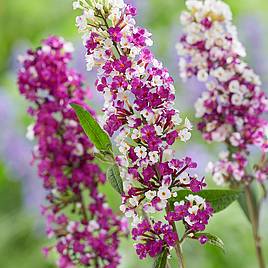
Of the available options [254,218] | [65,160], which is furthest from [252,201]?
[65,160]

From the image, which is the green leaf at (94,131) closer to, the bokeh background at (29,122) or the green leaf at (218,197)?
Result: the green leaf at (218,197)

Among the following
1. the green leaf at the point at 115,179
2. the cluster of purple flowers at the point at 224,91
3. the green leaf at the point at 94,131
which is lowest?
the green leaf at the point at 115,179

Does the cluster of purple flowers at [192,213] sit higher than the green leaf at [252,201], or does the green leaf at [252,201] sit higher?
the green leaf at [252,201]

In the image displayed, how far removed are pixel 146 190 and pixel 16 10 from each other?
2876mm

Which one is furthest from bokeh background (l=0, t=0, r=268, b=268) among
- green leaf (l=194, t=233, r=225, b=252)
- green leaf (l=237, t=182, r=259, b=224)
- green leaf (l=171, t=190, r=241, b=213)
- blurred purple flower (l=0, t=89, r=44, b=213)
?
green leaf (l=194, t=233, r=225, b=252)

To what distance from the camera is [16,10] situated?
3.60 m

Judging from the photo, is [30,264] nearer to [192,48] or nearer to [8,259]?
[8,259]

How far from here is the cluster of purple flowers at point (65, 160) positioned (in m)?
1.08

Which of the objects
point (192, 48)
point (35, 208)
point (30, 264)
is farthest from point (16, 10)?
point (192, 48)

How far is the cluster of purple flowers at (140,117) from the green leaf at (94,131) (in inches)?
1.8

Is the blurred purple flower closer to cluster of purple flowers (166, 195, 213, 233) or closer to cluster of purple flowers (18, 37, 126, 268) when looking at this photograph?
cluster of purple flowers (18, 37, 126, 268)

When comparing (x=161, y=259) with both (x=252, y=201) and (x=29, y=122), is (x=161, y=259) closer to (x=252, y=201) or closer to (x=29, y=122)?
(x=252, y=201)

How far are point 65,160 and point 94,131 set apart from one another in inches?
7.2

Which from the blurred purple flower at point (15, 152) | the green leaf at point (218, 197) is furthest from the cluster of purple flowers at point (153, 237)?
the blurred purple flower at point (15, 152)
